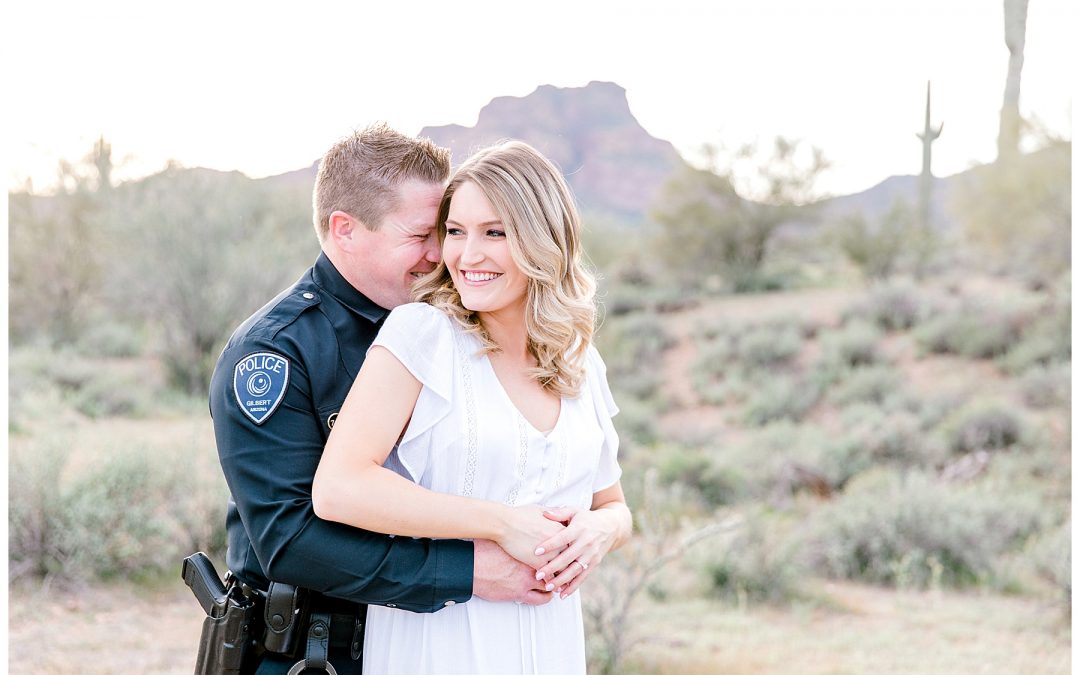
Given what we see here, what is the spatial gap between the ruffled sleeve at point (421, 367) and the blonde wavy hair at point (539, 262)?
12cm

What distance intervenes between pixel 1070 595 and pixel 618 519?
525 cm

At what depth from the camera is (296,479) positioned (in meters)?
2.09

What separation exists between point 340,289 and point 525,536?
76 cm

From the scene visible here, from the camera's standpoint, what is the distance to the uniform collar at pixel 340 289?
2.36m

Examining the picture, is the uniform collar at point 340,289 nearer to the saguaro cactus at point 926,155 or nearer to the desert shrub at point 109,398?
the desert shrub at point 109,398

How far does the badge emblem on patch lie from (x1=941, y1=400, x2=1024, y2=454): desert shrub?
33.2ft

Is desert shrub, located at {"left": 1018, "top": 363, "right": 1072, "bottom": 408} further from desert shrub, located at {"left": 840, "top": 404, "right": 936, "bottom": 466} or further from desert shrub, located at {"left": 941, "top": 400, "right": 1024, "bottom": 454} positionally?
desert shrub, located at {"left": 840, "top": 404, "right": 936, "bottom": 466}

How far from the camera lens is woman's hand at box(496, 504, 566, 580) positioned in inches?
84.6

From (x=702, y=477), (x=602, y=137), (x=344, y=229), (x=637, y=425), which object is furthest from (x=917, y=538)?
(x=602, y=137)

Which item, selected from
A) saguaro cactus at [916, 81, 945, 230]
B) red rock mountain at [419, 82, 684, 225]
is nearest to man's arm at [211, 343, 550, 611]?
saguaro cactus at [916, 81, 945, 230]

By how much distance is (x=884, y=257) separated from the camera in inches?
818

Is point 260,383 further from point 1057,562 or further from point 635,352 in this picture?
point 635,352

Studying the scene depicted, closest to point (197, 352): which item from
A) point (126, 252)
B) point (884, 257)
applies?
point (126, 252)

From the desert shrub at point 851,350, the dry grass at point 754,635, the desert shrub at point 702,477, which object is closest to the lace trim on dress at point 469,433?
the dry grass at point 754,635
